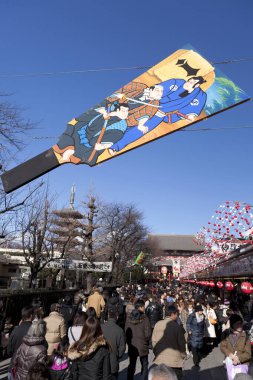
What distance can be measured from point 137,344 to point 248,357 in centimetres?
225

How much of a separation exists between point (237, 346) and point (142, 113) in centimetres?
415

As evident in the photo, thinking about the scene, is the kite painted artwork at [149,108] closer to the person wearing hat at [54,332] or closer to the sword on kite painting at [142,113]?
the sword on kite painting at [142,113]

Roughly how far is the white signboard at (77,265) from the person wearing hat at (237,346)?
15.3 meters

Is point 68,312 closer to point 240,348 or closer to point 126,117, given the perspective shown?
point 240,348

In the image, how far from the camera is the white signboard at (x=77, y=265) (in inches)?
827

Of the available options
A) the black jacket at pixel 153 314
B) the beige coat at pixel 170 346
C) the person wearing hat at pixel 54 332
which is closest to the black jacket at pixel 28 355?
the person wearing hat at pixel 54 332

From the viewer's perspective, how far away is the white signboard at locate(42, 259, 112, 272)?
21016 millimetres

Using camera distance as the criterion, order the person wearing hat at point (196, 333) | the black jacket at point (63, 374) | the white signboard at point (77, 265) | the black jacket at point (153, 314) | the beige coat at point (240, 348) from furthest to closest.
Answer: the white signboard at point (77, 265), the black jacket at point (153, 314), the person wearing hat at point (196, 333), the beige coat at point (240, 348), the black jacket at point (63, 374)

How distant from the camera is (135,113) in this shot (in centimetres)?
601

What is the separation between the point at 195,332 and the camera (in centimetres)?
934

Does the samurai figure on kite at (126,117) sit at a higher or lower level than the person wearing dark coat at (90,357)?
higher

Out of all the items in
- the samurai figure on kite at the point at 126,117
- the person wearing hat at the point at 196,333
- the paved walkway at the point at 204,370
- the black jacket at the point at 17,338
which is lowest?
the paved walkway at the point at 204,370

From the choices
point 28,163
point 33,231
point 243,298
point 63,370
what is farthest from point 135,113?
point 243,298

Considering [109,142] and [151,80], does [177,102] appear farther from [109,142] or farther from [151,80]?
[109,142]
